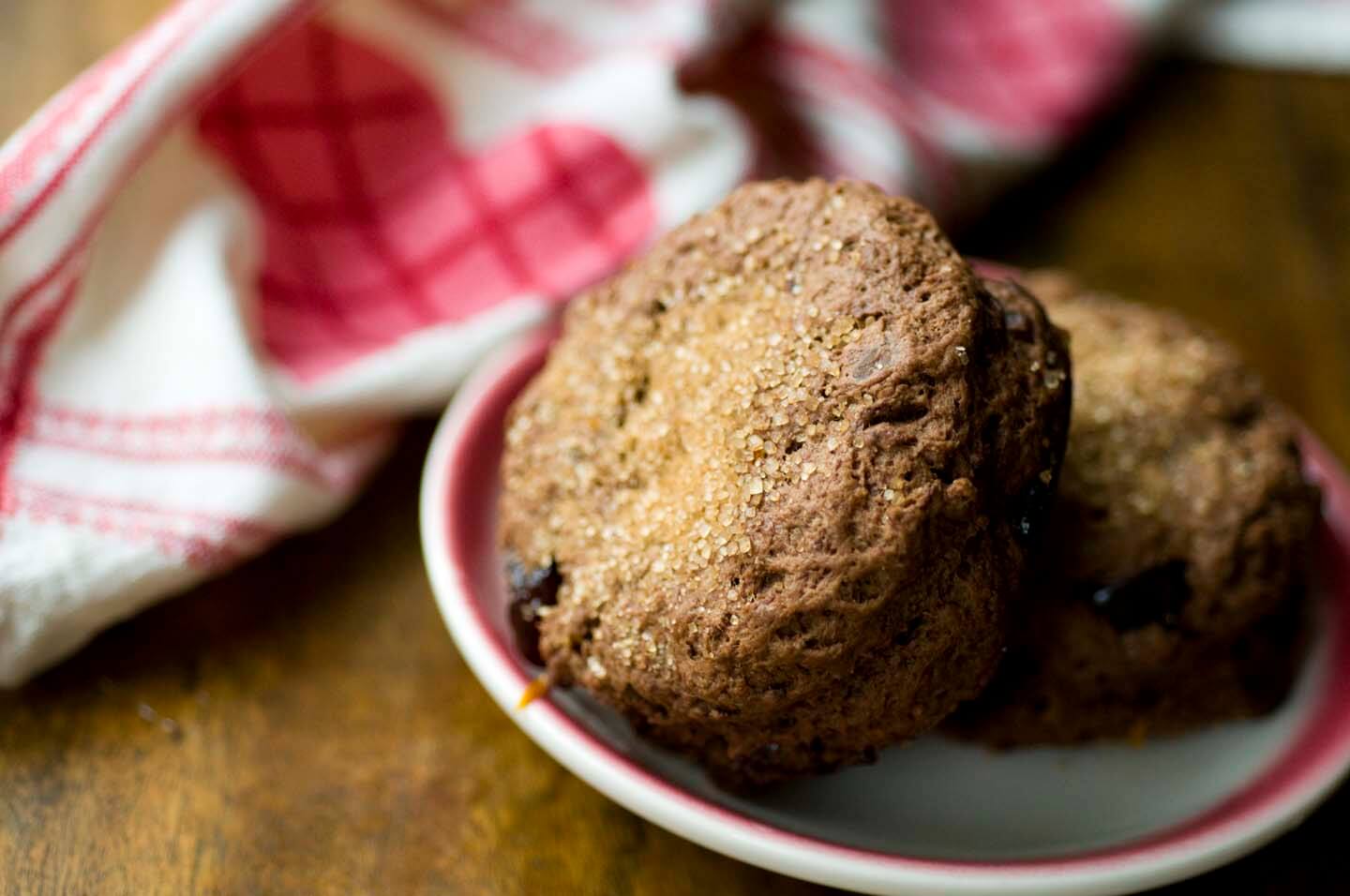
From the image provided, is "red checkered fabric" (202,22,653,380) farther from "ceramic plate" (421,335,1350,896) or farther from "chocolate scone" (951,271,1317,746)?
"chocolate scone" (951,271,1317,746)

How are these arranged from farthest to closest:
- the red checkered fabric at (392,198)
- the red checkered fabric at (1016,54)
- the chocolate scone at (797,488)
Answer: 1. the red checkered fabric at (1016,54)
2. the red checkered fabric at (392,198)
3. the chocolate scone at (797,488)

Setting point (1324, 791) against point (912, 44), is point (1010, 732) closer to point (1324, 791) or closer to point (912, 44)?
point (1324, 791)

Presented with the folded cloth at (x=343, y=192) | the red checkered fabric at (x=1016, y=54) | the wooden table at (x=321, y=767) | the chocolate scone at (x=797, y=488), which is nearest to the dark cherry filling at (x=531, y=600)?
the chocolate scone at (x=797, y=488)

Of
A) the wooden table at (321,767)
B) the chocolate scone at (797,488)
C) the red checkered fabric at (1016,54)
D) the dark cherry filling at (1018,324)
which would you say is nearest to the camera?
the chocolate scone at (797,488)

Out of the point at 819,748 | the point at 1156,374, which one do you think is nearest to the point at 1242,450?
the point at 1156,374

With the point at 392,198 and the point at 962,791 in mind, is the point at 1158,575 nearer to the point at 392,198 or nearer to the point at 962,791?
the point at 962,791

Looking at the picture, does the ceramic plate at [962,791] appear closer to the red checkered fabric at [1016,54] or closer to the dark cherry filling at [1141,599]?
the dark cherry filling at [1141,599]
